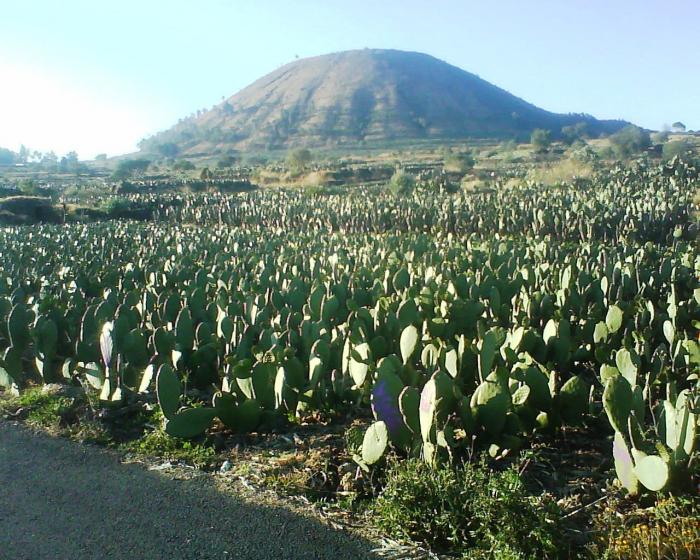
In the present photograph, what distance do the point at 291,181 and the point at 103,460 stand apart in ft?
129

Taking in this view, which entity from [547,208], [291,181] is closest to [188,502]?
[547,208]

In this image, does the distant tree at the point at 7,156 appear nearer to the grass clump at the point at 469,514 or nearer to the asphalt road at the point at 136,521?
the asphalt road at the point at 136,521

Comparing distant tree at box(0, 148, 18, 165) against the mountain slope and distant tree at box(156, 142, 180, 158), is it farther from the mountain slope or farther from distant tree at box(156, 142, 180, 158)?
the mountain slope

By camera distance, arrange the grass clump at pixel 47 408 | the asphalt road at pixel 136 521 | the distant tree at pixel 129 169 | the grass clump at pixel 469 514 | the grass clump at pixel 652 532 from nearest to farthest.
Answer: the grass clump at pixel 652 532, the grass clump at pixel 469 514, the asphalt road at pixel 136 521, the grass clump at pixel 47 408, the distant tree at pixel 129 169

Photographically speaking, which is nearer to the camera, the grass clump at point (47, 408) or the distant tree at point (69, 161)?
the grass clump at point (47, 408)

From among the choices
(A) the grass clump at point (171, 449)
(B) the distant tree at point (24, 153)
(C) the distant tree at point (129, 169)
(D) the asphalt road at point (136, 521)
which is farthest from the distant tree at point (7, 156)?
(D) the asphalt road at point (136, 521)

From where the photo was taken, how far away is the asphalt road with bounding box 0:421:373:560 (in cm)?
322

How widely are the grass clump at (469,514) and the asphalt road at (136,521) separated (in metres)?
0.23

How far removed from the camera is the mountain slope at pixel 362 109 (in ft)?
362

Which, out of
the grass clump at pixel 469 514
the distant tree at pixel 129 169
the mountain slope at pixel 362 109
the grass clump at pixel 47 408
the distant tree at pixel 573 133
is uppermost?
the mountain slope at pixel 362 109

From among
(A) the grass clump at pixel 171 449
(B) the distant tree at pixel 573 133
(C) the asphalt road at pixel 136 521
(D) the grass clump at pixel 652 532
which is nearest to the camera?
(D) the grass clump at pixel 652 532

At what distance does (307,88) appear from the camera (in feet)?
449

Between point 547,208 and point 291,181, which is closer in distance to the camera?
point 547,208

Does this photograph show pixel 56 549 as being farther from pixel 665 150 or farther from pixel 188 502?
pixel 665 150
